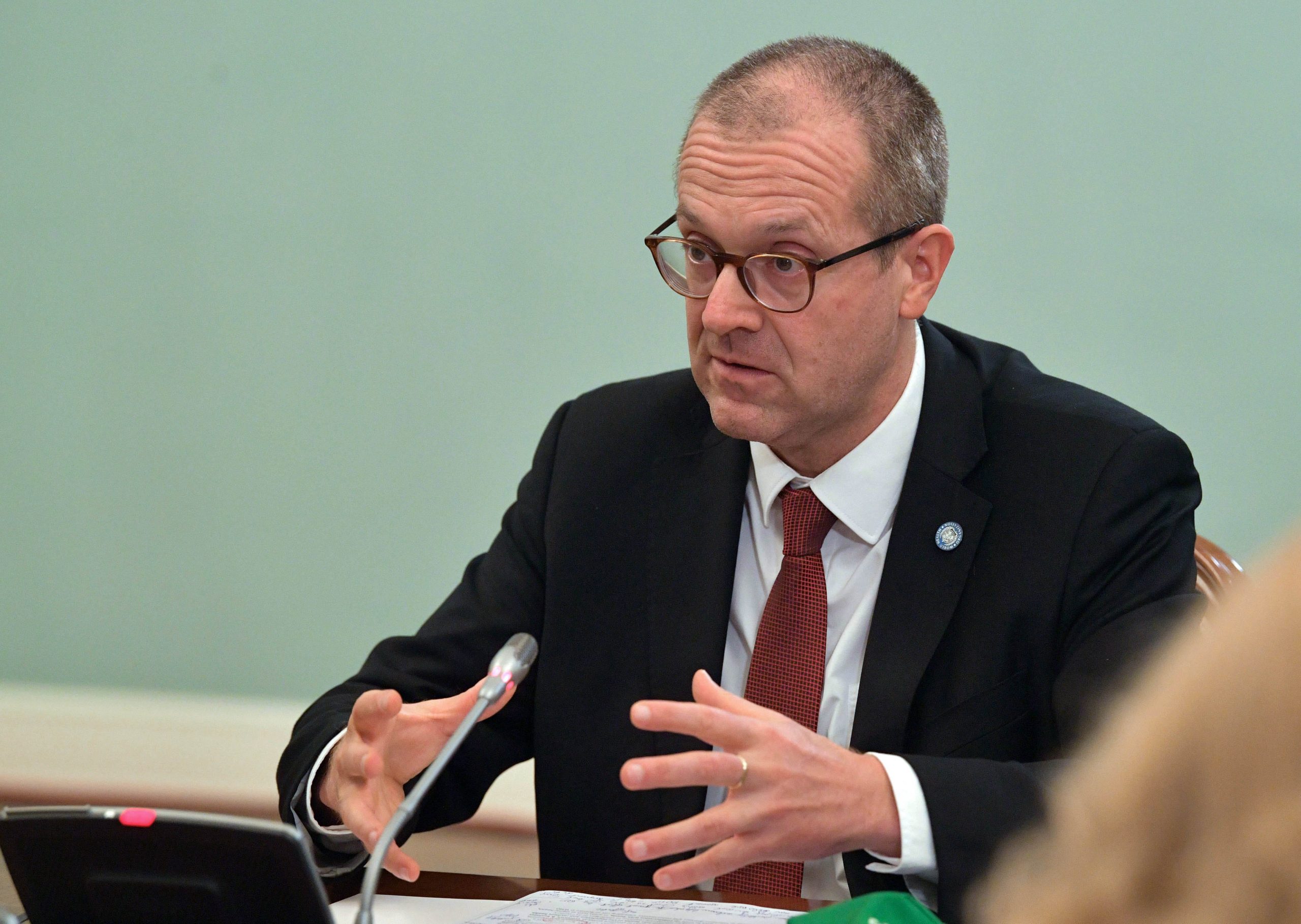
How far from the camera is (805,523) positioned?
1.64 m

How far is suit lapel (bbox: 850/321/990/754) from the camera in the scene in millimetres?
1519

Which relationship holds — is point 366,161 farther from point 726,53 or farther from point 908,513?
point 908,513

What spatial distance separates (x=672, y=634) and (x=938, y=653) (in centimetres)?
33

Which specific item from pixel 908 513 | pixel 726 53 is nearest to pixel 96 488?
pixel 726 53

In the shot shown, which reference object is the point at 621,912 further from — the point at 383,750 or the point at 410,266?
the point at 410,266

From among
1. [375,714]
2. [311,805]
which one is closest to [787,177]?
[375,714]

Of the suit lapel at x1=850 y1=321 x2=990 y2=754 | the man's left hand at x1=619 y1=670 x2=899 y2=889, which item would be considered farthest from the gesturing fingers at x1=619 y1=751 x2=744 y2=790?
the suit lapel at x1=850 y1=321 x2=990 y2=754

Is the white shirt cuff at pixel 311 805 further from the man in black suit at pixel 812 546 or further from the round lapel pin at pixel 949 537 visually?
the round lapel pin at pixel 949 537

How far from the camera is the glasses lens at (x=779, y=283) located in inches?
62.8

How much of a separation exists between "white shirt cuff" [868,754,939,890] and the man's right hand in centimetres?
40

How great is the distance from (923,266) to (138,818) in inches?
46.3

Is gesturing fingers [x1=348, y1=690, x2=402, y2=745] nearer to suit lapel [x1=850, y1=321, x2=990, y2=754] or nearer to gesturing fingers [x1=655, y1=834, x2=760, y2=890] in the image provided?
gesturing fingers [x1=655, y1=834, x2=760, y2=890]

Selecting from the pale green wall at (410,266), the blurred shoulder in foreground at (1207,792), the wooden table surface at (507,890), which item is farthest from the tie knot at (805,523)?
the blurred shoulder in foreground at (1207,792)

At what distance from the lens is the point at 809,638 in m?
1.58
